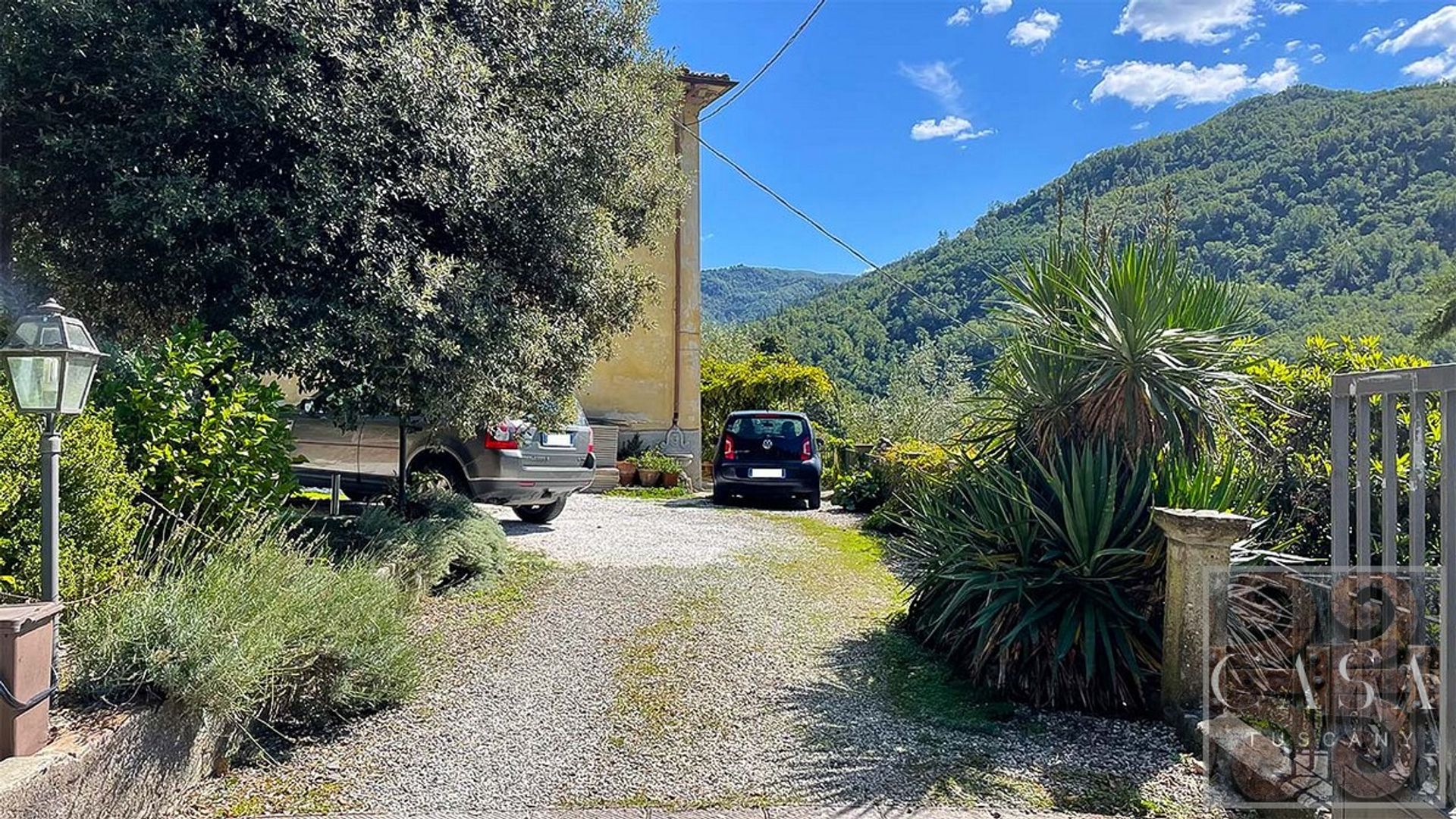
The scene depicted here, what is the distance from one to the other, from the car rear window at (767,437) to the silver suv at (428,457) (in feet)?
14.1

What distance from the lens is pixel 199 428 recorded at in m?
4.12

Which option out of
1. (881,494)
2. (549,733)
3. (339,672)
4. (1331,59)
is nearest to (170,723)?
(339,672)

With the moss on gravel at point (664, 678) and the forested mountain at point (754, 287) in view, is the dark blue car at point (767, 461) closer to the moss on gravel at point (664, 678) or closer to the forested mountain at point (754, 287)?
the moss on gravel at point (664, 678)

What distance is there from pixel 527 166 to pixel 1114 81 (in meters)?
18.7

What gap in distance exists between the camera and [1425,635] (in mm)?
3094

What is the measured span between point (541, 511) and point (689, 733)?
6.06 meters

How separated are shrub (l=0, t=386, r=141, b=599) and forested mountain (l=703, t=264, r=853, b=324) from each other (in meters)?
70.8

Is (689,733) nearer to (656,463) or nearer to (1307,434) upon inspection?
(1307,434)

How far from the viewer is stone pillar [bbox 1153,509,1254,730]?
3.40 metres

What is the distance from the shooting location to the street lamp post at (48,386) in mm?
2699

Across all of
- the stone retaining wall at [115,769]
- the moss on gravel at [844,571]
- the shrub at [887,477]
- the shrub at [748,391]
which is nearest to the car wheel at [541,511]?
the moss on gravel at [844,571]

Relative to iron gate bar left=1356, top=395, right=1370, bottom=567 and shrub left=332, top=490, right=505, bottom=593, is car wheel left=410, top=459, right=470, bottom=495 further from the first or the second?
iron gate bar left=1356, top=395, right=1370, bottom=567

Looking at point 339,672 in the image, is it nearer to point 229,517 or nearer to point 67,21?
point 229,517

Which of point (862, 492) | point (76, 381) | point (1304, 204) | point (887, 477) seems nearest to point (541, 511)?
point (887, 477)
